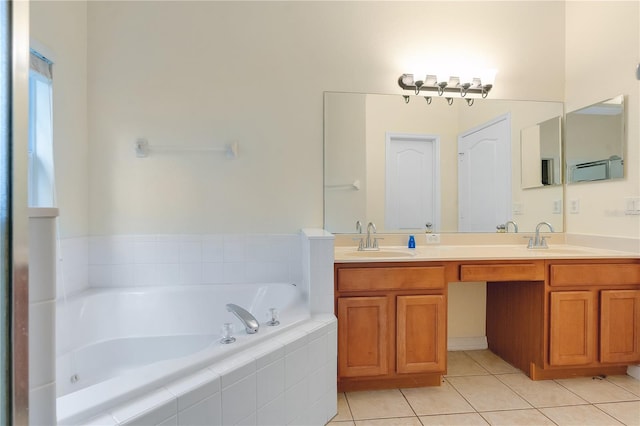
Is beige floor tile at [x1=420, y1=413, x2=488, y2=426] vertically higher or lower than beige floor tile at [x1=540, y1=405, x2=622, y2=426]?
lower

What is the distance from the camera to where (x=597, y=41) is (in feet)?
7.48

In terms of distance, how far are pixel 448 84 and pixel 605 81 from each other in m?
1.06

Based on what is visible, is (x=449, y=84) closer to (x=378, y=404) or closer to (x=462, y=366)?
(x=462, y=366)

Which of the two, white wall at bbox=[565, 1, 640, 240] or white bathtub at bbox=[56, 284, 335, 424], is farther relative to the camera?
white wall at bbox=[565, 1, 640, 240]

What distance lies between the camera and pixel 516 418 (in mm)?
1642

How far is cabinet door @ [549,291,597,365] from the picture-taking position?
1933 millimetres

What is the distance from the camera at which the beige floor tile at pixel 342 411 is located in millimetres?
1647

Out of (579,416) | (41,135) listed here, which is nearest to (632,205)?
(579,416)

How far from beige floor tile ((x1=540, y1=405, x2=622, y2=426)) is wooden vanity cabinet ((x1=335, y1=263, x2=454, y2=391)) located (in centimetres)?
56

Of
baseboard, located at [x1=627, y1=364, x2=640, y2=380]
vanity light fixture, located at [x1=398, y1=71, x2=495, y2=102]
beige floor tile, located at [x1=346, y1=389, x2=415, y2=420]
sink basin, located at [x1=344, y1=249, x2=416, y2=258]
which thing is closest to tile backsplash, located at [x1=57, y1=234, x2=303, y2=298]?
sink basin, located at [x1=344, y1=249, x2=416, y2=258]

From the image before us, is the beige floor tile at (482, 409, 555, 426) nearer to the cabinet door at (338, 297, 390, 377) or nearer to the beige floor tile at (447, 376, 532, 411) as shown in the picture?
the beige floor tile at (447, 376, 532, 411)

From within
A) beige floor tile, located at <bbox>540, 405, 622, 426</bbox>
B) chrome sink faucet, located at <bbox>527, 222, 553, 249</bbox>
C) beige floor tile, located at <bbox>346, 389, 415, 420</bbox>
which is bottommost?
beige floor tile, located at <bbox>346, 389, 415, 420</bbox>

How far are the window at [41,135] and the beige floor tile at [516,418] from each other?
2657mm

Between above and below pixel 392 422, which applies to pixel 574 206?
above
